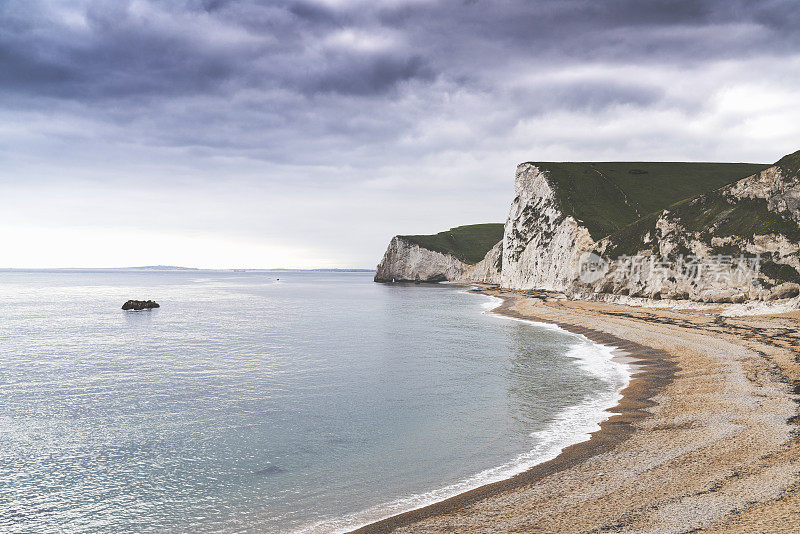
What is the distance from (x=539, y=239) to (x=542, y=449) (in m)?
92.1

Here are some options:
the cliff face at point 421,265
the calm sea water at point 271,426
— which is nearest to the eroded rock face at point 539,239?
the calm sea water at point 271,426

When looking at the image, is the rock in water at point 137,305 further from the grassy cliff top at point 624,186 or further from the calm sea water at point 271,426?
the grassy cliff top at point 624,186

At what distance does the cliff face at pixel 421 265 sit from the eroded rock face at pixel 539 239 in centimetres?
6798

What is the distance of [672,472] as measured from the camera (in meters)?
11.0

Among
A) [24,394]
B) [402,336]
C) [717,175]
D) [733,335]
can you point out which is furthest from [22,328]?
[717,175]

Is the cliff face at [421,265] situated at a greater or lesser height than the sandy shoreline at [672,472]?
greater

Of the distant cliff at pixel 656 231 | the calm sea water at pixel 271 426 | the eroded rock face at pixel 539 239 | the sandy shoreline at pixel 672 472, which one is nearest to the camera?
the sandy shoreline at pixel 672 472

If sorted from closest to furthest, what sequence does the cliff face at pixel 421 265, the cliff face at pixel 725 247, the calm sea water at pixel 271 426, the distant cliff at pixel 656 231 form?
1. the calm sea water at pixel 271 426
2. the cliff face at pixel 725 247
3. the distant cliff at pixel 656 231
4. the cliff face at pixel 421 265

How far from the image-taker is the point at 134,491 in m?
11.9

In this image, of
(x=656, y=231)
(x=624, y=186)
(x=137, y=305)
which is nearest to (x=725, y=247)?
(x=656, y=231)

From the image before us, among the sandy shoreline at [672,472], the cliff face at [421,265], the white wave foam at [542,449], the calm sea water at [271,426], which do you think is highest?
the cliff face at [421,265]

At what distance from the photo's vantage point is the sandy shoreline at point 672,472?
8750mm

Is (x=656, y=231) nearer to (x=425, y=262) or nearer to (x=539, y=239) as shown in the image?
(x=539, y=239)

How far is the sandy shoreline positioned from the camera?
28.7 ft
